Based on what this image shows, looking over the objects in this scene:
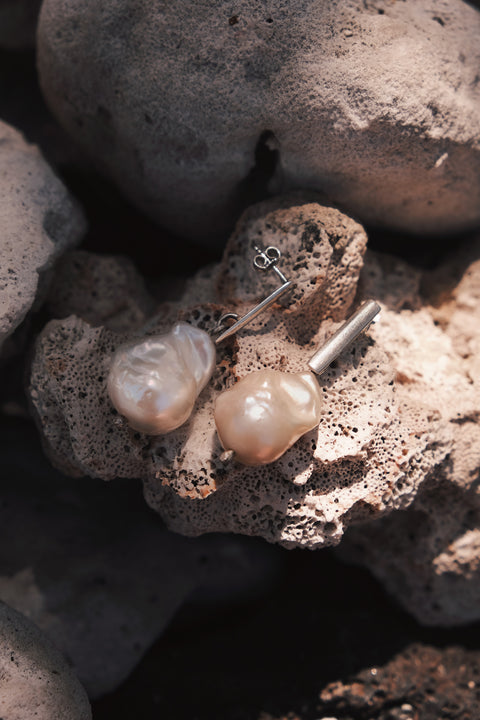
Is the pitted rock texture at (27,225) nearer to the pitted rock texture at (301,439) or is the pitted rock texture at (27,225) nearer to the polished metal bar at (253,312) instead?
the pitted rock texture at (301,439)

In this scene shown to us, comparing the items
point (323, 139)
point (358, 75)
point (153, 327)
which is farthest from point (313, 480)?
point (358, 75)

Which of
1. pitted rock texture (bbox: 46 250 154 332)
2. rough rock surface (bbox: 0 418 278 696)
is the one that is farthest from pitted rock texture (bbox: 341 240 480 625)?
pitted rock texture (bbox: 46 250 154 332)

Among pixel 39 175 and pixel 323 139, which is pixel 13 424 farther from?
pixel 323 139

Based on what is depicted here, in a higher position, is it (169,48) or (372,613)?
(169,48)

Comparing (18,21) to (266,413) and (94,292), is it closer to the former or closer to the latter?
(94,292)

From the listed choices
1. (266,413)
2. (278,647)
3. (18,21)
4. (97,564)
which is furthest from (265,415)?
(18,21)

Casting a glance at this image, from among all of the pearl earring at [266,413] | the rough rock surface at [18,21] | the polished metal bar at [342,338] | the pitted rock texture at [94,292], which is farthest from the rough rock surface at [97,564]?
the rough rock surface at [18,21]

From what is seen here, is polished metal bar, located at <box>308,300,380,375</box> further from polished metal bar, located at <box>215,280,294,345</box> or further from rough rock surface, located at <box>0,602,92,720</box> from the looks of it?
rough rock surface, located at <box>0,602,92,720</box>
